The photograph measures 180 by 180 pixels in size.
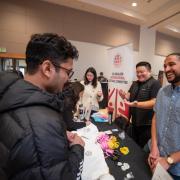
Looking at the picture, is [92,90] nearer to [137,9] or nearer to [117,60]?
[117,60]

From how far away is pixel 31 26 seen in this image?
4.55 metres

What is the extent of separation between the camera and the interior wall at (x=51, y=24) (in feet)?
14.1

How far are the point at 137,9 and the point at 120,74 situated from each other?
315 centimetres

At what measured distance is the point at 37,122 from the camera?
1.98 ft

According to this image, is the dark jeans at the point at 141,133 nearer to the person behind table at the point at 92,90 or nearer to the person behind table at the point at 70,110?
the person behind table at the point at 70,110

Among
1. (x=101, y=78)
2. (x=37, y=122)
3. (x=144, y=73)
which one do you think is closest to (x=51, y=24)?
(x=101, y=78)

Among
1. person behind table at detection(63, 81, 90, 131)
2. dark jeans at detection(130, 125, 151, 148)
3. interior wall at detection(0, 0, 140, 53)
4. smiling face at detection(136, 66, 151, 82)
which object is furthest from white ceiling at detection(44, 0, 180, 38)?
dark jeans at detection(130, 125, 151, 148)

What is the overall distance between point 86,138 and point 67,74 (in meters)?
0.91

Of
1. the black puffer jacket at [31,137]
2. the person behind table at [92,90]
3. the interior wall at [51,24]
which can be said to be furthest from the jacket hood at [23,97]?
the interior wall at [51,24]

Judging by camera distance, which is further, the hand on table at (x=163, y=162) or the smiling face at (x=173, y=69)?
the smiling face at (x=173, y=69)

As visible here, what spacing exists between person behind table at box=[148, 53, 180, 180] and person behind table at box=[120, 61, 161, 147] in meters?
0.53

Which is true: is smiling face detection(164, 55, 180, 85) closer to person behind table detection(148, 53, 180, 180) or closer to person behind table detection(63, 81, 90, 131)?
person behind table detection(148, 53, 180, 180)

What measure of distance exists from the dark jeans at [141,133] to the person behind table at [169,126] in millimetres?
620

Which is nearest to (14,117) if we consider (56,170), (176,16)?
(56,170)
